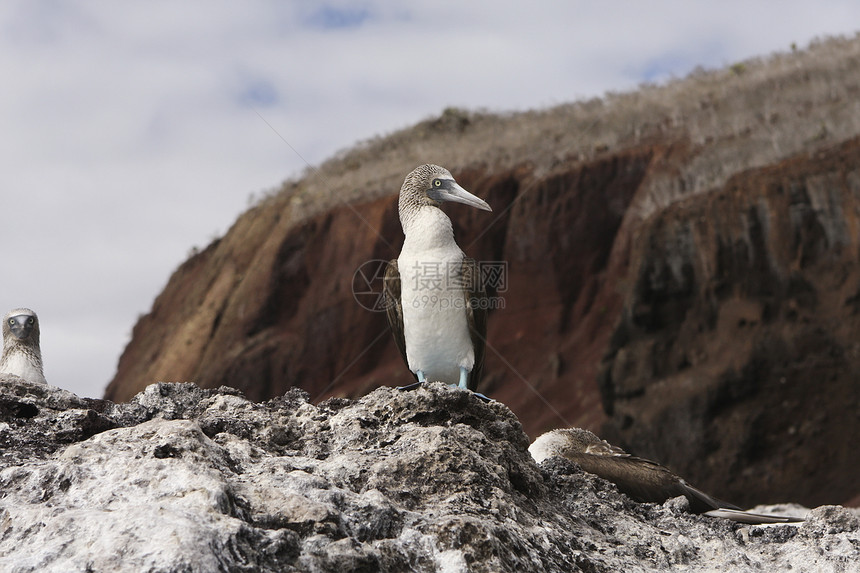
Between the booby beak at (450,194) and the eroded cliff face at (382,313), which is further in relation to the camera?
the eroded cliff face at (382,313)

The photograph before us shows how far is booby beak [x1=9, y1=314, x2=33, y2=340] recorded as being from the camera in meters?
7.54

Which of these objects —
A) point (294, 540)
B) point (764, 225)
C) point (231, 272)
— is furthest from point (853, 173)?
point (231, 272)

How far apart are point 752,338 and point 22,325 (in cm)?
1291

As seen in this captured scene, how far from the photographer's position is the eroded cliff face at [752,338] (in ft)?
52.5

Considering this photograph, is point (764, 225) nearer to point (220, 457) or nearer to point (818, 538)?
point (818, 538)

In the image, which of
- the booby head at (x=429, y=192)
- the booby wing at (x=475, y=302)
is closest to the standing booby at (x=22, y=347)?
the booby head at (x=429, y=192)

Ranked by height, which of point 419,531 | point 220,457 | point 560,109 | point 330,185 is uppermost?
point 560,109

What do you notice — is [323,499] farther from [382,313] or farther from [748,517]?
[382,313]

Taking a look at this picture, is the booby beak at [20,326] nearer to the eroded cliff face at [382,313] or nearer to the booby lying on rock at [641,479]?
the booby lying on rock at [641,479]

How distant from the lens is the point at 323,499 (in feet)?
10.9

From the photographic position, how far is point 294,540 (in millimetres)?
3043

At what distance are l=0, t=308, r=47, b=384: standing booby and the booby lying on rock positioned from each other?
393cm

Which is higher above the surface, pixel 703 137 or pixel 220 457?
pixel 703 137

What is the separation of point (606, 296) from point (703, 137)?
192 inches
